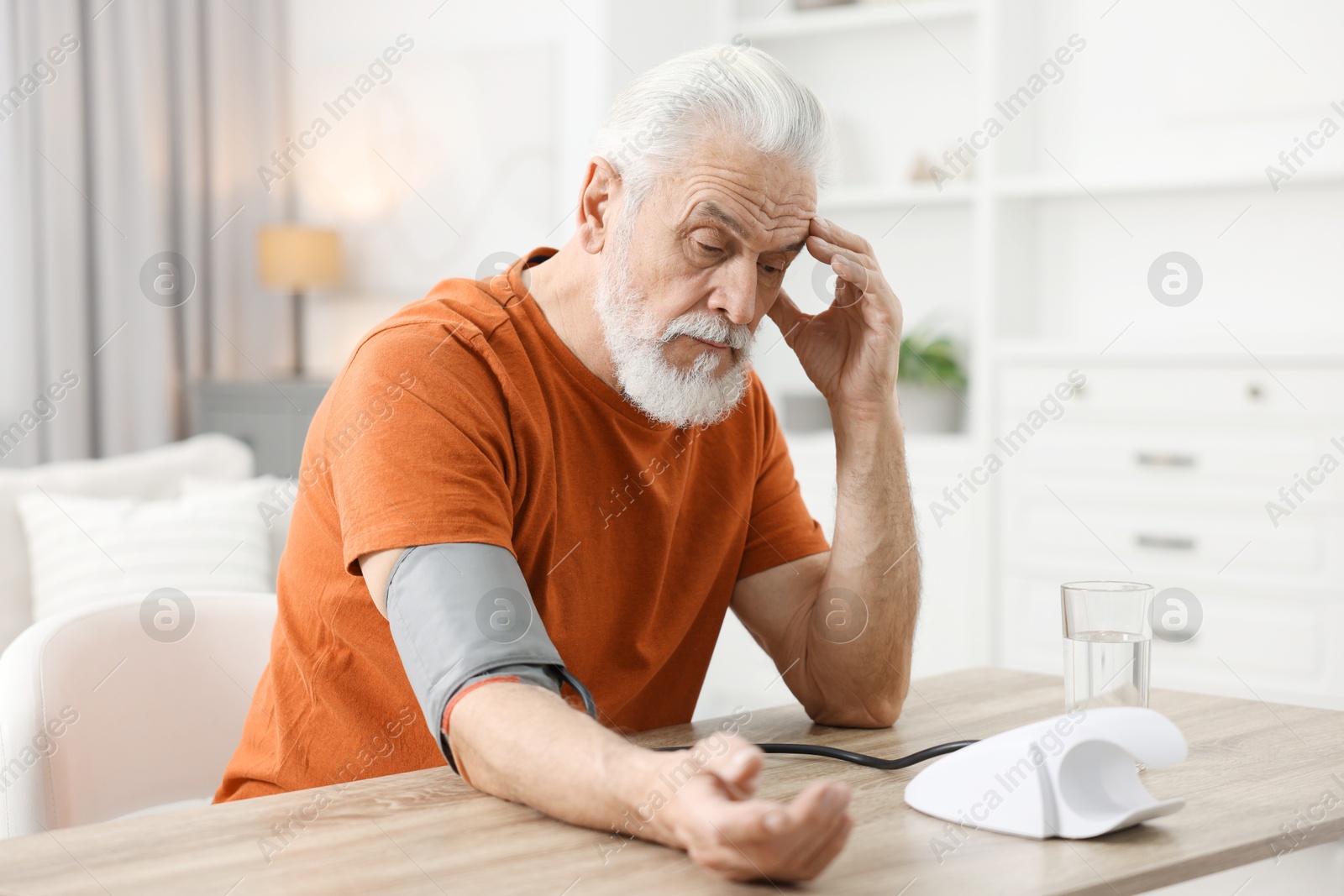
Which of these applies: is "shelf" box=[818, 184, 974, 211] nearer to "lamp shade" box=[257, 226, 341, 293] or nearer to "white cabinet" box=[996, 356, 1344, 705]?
"white cabinet" box=[996, 356, 1344, 705]

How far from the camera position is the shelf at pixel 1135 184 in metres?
3.15

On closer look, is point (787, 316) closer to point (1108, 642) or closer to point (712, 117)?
point (712, 117)

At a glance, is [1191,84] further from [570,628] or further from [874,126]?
[570,628]

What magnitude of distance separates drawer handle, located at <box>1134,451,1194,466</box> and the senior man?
5.95ft

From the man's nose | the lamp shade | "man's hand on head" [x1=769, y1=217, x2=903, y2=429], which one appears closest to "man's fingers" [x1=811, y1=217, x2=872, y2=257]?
"man's hand on head" [x1=769, y1=217, x2=903, y2=429]

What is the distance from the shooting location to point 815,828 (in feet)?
2.43

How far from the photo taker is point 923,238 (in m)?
3.90

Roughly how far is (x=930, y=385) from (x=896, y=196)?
0.54 metres

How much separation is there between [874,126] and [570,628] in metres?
3.03

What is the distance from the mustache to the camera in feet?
4.21

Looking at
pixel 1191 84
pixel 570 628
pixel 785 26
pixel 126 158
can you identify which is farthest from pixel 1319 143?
pixel 126 158

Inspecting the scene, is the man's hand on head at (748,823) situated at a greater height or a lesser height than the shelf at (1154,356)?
lesser

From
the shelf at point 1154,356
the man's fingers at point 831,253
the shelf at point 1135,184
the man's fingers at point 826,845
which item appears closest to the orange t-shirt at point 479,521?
the man's fingers at point 831,253

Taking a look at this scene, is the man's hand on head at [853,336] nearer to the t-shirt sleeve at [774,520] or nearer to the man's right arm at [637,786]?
the t-shirt sleeve at [774,520]
